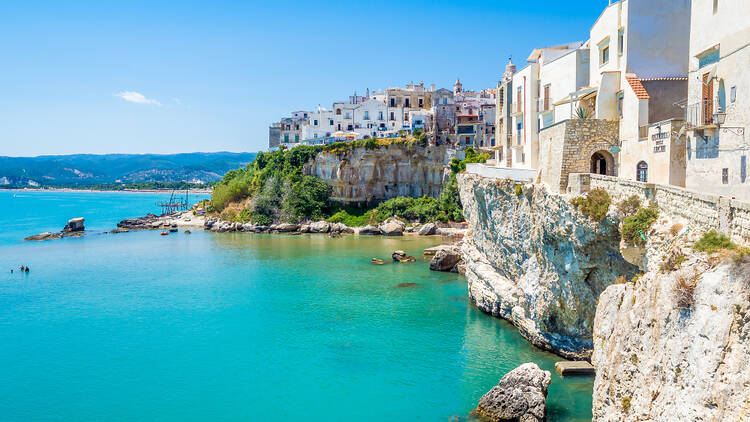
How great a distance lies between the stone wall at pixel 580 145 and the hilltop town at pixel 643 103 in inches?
1.5

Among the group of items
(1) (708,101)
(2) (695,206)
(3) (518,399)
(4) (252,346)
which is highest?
(1) (708,101)

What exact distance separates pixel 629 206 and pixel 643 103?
573 centimetres

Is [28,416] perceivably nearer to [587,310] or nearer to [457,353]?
[457,353]

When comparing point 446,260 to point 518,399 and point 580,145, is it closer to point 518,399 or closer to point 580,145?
point 580,145

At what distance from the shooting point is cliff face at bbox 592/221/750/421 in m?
7.92

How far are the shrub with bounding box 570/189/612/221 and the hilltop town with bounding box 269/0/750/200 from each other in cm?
196

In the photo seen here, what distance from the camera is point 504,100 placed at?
35.0 metres

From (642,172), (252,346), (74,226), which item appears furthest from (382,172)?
(642,172)

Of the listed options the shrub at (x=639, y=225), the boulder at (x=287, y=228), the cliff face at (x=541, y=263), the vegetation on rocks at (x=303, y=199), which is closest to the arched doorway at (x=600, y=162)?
the cliff face at (x=541, y=263)

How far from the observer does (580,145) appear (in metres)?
19.5

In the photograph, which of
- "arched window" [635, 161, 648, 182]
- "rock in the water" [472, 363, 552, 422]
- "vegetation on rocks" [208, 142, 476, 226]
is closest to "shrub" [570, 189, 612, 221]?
"arched window" [635, 161, 648, 182]

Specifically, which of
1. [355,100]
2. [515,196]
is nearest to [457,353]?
[515,196]

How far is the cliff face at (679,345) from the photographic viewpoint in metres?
7.92

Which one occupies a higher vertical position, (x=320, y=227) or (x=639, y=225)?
(x=639, y=225)
